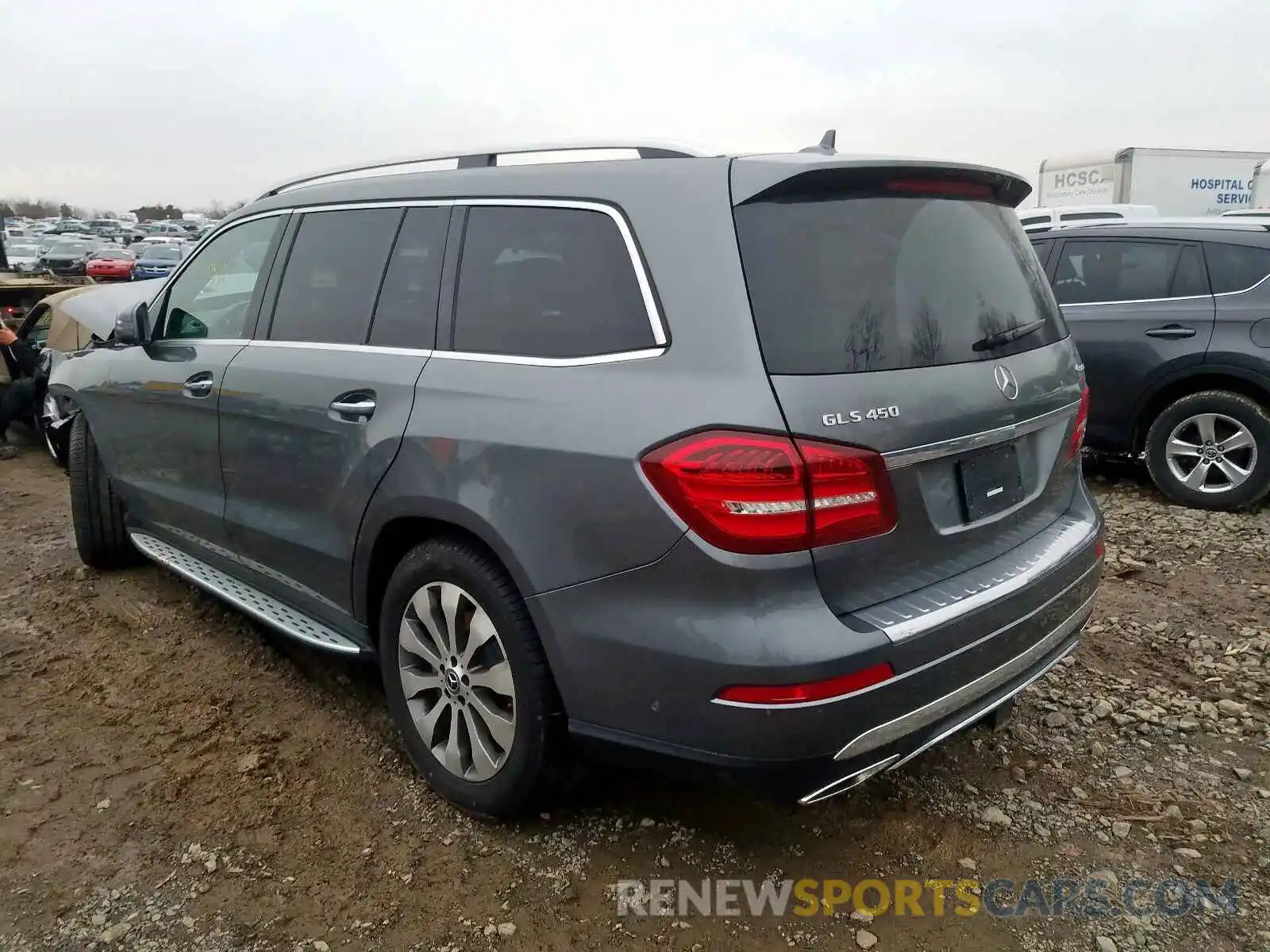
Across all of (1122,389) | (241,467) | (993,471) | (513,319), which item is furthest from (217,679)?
(1122,389)

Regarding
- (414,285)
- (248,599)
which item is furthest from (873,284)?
(248,599)

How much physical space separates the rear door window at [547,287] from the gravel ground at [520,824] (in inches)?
45.4

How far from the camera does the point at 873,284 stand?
232 centimetres

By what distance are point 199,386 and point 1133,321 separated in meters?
5.52

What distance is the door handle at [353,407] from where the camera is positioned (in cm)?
283

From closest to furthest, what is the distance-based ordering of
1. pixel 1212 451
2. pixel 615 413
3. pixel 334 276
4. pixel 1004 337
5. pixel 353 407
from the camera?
pixel 615 413 → pixel 1004 337 → pixel 353 407 → pixel 334 276 → pixel 1212 451

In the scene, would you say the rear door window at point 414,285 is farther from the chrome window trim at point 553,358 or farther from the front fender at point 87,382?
the front fender at point 87,382

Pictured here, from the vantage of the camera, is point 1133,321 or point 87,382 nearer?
point 87,382

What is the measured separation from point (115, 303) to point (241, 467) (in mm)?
4908

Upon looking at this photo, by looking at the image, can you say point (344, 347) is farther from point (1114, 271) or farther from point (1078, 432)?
point (1114, 271)

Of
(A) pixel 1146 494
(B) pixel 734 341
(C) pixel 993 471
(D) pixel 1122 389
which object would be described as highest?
(B) pixel 734 341

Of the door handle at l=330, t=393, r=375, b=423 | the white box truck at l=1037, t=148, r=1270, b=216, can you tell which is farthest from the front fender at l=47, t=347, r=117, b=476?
the white box truck at l=1037, t=148, r=1270, b=216

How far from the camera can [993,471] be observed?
2.48 meters

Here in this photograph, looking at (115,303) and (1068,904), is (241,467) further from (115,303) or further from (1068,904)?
(115,303)
